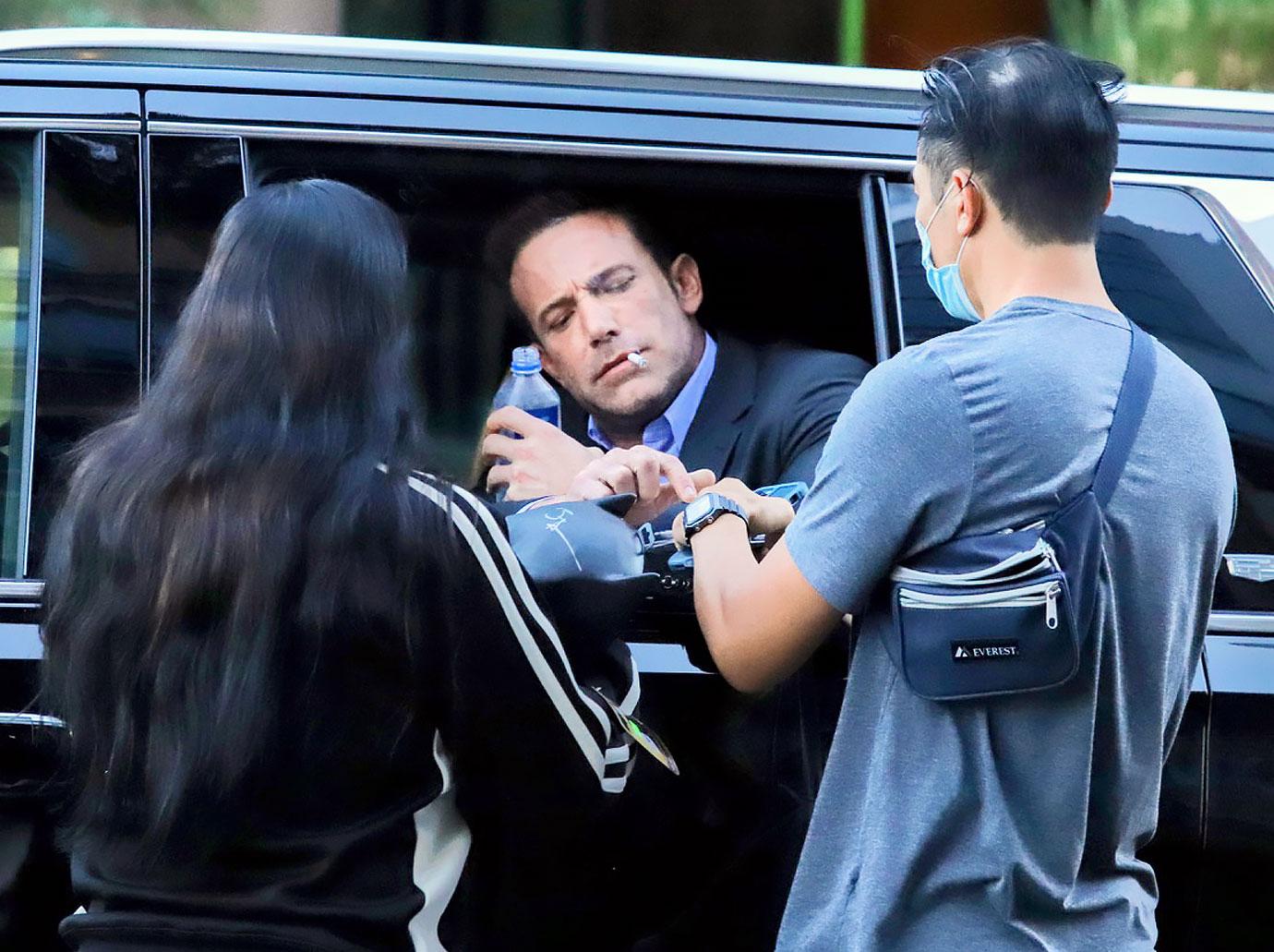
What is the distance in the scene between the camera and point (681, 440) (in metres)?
3.16

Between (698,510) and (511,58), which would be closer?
(698,510)

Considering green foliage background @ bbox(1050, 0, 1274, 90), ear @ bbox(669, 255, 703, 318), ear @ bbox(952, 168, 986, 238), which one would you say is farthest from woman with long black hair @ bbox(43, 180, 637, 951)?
green foliage background @ bbox(1050, 0, 1274, 90)

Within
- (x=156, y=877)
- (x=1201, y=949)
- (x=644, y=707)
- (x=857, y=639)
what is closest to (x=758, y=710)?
(x=644, y=707)

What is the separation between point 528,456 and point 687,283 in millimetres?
705

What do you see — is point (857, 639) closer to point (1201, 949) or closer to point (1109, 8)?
point (1201, 949)

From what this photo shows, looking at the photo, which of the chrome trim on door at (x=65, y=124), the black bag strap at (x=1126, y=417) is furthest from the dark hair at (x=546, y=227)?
the black bag strap at (x=1126, y=417)

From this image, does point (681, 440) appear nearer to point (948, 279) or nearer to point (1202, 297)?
point (1202, 297)

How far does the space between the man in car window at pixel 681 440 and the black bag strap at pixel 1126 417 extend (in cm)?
83

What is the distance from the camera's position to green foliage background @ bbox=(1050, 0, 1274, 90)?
6.71 metres

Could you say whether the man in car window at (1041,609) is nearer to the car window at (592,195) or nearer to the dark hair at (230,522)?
the dark hair at (230,522)

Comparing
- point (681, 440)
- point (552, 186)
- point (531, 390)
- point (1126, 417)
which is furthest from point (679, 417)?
point (1126, 417)

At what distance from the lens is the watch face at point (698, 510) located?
1950 mm

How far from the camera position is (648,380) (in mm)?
3184

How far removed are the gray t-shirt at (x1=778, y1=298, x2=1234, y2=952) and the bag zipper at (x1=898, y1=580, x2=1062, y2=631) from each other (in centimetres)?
5
